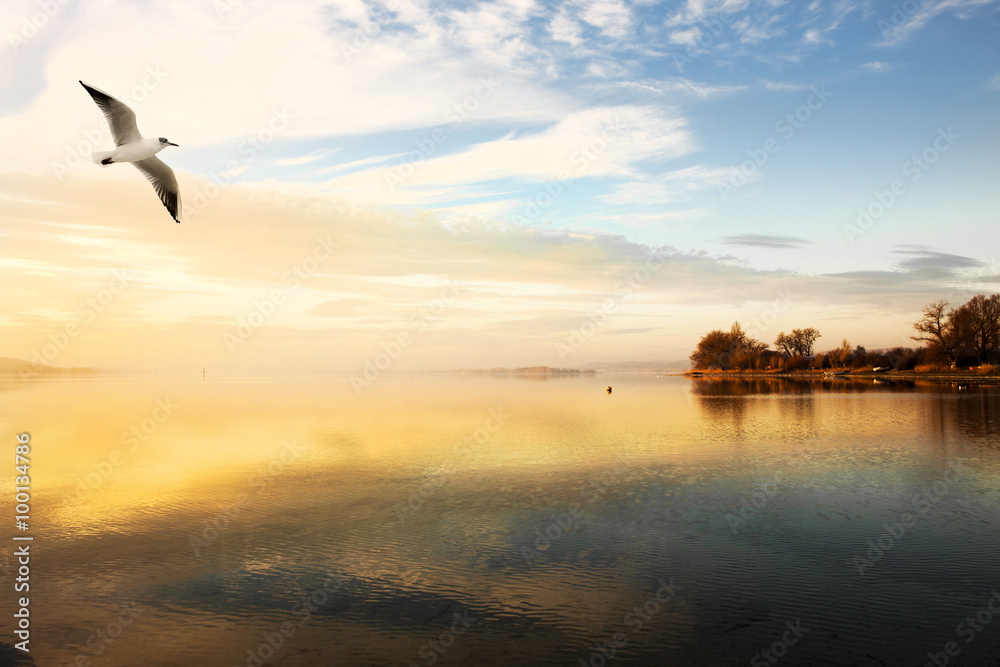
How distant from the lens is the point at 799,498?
14938 mm

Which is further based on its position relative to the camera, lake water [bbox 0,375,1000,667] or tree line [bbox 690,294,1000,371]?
tree line [bbox 690,294,1000,371]

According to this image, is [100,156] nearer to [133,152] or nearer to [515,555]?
[133,152]

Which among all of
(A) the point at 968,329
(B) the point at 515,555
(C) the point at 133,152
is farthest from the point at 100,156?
(A) the point at 968,329

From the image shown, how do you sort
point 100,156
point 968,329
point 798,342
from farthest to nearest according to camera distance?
point 798,342 < point 968,329 < point 100,156

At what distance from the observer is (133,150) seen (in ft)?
31.0

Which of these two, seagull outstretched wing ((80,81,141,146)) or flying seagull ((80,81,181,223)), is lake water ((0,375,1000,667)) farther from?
seagull outstretched wing ((80,81,141,146))

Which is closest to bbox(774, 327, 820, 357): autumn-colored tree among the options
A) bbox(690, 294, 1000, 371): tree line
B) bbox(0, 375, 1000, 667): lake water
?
bbox(690, 294, 1000, 371): tree line

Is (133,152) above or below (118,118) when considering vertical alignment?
below

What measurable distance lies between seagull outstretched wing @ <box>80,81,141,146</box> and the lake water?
7315 mm

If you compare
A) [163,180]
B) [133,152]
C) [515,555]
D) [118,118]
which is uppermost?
[118,118]

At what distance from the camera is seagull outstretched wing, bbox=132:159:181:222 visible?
10094 mm

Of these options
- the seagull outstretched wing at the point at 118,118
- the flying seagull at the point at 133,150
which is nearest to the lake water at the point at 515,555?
the flying seagull at the point at 133,150

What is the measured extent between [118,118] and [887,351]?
5478 inches

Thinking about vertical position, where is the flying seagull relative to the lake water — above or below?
above
